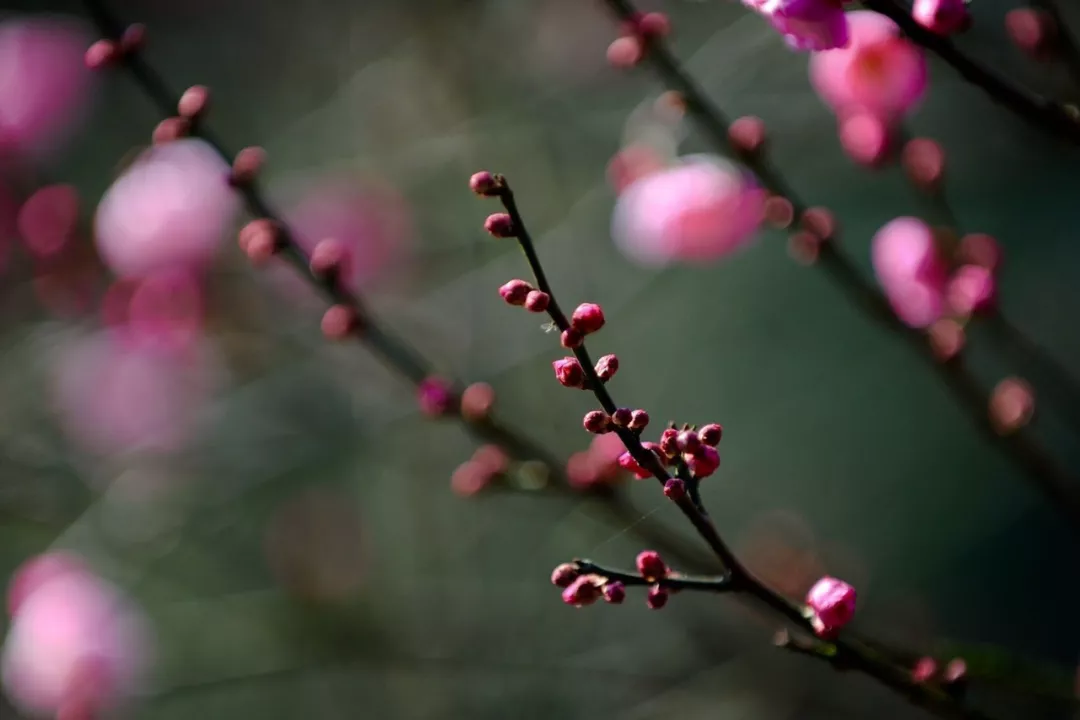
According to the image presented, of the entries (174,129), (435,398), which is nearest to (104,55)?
(174,129)

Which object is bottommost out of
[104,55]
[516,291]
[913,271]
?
[913,271]

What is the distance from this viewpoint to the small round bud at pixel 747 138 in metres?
0.55

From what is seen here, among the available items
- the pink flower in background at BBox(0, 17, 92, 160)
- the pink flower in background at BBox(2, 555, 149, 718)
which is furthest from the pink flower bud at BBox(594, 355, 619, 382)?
the pink flower in background at BBox(0, 17, 92, 160)

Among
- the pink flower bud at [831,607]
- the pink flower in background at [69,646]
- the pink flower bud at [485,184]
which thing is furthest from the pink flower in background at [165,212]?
the pink flower bud at [831,607]

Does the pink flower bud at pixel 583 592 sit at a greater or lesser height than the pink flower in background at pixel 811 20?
lesser

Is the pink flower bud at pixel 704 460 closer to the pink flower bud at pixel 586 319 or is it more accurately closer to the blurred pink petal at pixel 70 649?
the pink flower bud at pixel 586 319

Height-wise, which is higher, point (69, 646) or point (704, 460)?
point (704, 460)

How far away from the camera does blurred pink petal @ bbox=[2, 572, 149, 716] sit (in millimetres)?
930

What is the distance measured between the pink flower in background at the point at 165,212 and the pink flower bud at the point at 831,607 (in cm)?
69

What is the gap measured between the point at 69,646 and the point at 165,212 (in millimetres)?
465

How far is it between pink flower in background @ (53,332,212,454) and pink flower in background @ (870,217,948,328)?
2.88 feet

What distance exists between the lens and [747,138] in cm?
55

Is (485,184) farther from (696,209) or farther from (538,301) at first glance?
(696,209)

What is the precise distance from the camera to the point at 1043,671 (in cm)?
57
